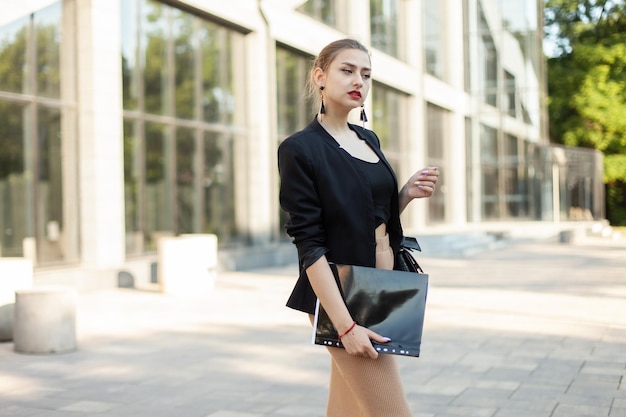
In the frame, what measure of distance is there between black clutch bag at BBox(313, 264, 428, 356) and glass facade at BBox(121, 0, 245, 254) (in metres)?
13.7

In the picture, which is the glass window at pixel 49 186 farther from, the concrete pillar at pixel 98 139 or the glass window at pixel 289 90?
the glass window at pixel 289 90

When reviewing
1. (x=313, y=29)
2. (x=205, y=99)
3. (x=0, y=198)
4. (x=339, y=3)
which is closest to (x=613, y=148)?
(x=339, y=3)

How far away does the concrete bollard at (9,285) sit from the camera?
878cm

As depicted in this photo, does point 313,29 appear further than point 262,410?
Yes

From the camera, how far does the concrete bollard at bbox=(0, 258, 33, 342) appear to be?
878 cm

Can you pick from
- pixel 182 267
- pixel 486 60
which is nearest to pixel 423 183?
pixel 182 267

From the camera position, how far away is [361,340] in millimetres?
2666

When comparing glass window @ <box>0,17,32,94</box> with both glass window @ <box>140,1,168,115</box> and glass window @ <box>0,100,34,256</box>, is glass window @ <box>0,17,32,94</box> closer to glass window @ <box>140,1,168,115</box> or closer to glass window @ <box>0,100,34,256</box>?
glass window @ <box>0,100,34,256</box>

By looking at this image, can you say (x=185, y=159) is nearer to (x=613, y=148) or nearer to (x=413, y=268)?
(x=413, y=268)

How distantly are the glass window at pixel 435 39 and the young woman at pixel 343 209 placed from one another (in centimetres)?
3416

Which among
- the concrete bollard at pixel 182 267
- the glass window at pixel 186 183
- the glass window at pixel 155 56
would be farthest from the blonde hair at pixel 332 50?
the glass window at pixel 186 183

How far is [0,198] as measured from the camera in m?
13.4

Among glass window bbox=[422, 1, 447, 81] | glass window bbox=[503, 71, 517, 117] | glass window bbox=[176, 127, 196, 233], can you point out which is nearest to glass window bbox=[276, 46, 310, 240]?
glass window bbox=[176, 127, 196, 233]

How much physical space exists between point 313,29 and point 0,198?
38.5 feet
